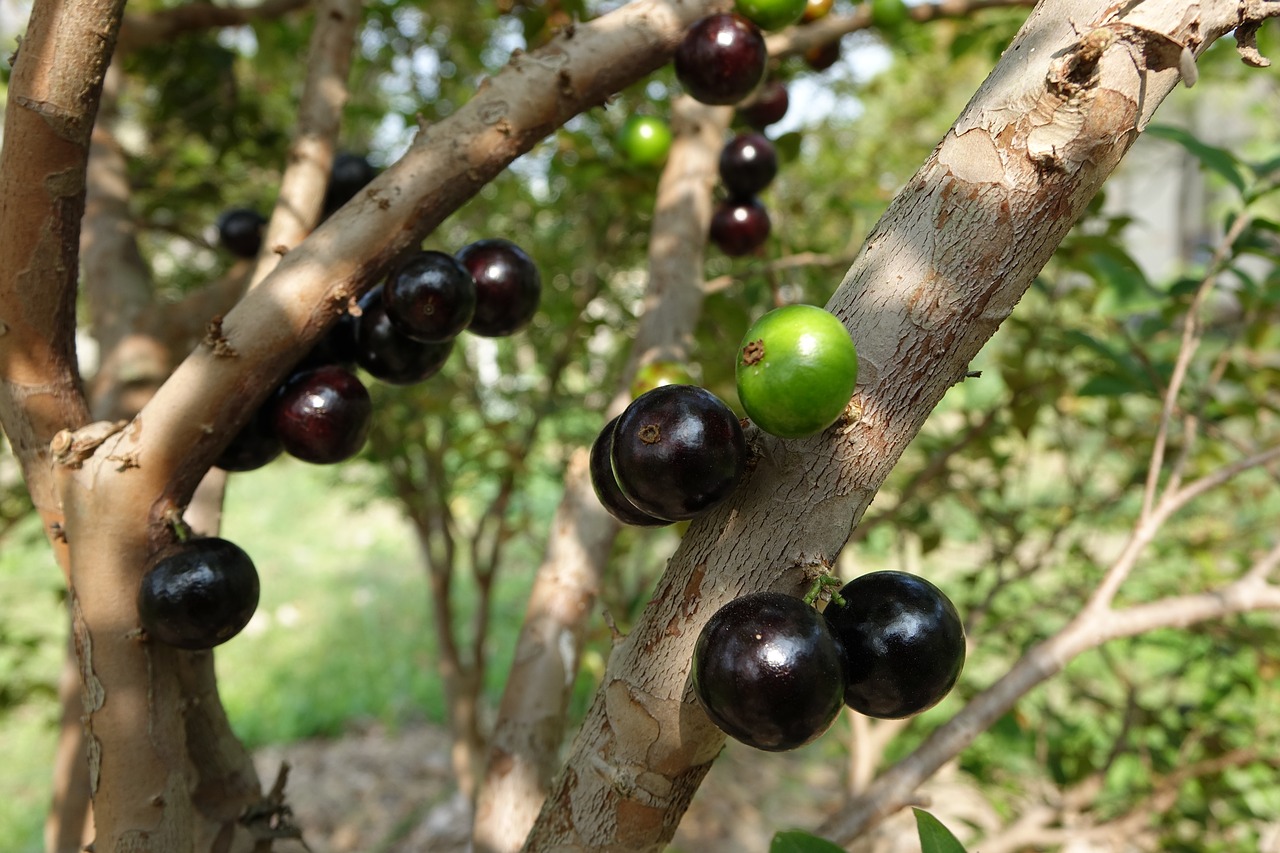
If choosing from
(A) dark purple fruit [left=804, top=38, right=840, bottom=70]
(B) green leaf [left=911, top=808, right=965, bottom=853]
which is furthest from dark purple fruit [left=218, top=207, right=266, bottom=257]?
(B) green leaf [left=911, top=808, right=965, bottom=853]

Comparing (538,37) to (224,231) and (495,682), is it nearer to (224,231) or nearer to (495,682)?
(224,231)

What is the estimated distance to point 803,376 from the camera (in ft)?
3.22

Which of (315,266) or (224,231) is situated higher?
(315,266)

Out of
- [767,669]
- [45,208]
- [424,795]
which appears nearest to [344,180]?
[45,208]

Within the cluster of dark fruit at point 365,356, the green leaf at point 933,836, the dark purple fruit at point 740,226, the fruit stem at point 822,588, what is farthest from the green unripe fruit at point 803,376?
the dark purple fruit at point 740,226

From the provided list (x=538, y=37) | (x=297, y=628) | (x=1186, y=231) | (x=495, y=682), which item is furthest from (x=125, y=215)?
(x=1186, y=231)

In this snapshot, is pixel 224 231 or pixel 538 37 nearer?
pixel 224 231

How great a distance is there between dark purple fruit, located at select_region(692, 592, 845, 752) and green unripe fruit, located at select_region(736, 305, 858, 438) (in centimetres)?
20

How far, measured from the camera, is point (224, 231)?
2.27 metres

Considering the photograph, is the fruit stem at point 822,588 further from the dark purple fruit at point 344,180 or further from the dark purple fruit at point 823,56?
the dark purple fruit at point 823,56

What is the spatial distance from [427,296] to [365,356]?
23 centimetres

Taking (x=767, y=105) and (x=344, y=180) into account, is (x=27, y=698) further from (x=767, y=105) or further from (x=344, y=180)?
(x=767, y=105)

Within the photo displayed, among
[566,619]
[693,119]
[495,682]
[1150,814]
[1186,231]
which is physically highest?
[693,119]

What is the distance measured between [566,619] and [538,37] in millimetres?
1565
